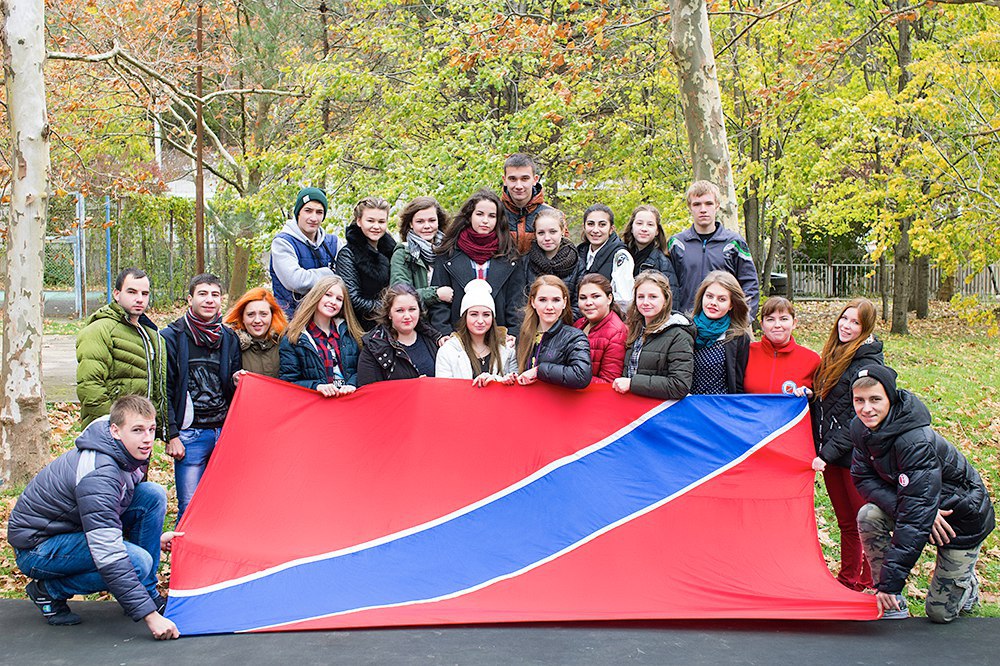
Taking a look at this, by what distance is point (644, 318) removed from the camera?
5.41 m

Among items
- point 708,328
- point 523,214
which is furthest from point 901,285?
point 708,328

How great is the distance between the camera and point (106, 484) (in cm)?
457

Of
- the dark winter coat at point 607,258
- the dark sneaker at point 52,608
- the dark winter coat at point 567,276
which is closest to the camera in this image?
the dark sneaker at point 52,608

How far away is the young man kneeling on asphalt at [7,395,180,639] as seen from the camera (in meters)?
4.46

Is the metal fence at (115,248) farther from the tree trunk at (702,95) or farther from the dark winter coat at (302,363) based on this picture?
the dark winter coat at (302,363)

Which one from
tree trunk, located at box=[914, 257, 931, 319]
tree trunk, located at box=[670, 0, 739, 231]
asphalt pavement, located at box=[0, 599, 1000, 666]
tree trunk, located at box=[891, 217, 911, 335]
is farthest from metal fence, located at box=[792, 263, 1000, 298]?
asphalt pavement, located at box=[0, 599, 1000, 666]

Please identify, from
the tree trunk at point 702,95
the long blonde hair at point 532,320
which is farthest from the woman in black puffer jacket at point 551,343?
the tree trunk at point 702,95

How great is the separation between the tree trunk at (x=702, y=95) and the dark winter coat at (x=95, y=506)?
558 centimetres

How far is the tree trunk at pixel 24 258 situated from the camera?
6922mm

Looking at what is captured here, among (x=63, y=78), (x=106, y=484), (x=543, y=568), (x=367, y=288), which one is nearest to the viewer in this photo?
(x=106, y=484)

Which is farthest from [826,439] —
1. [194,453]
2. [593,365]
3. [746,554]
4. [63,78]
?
[63,78]

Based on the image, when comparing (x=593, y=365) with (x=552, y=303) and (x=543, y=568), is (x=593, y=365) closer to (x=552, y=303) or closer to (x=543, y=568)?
(x=552, y=303)

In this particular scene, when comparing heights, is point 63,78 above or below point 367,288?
above

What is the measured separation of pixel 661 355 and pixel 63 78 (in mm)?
12391
